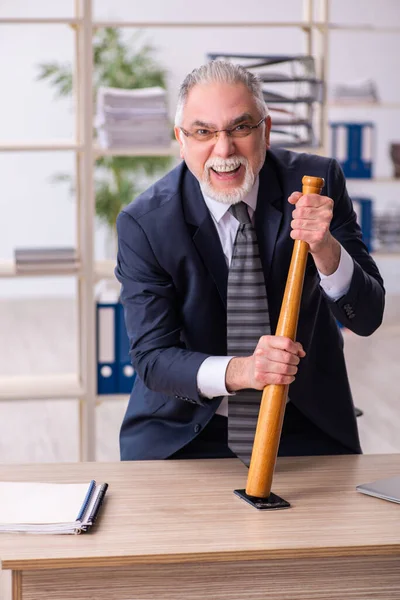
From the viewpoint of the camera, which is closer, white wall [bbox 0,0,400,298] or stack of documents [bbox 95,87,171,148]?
stack of documents [bbox 95,87,171,148]

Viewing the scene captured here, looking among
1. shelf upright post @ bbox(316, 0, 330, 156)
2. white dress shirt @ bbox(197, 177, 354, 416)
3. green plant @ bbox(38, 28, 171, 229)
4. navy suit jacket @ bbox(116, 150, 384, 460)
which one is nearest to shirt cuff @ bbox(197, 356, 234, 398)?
white dress shirt @ bbox(197, 177, 354, 416)

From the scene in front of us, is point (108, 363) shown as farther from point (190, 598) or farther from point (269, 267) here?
point (190, 598)

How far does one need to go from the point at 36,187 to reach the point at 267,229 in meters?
6.15

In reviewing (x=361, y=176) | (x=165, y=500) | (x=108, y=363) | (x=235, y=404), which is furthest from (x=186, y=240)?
(x=361, y=176)

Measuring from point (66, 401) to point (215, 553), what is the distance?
4.02 meters

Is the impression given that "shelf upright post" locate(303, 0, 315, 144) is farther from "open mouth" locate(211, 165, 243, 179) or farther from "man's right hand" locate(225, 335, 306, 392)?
"man's right hand" locate(225, 335, 306, 392)

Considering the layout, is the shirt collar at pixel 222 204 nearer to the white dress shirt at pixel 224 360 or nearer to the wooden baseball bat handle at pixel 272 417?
the white dress shirt at pixel 224 360

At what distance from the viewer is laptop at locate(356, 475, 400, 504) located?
160 cm

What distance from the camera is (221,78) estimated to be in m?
1.83

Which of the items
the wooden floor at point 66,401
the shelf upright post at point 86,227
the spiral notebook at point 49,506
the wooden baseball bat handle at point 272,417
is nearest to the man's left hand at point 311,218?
the wooden baseball bat handle at point 272,417

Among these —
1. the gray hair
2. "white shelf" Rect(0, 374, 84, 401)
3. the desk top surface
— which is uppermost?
the gray hair

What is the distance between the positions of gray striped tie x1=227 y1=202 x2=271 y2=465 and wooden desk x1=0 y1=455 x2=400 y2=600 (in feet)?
0.97

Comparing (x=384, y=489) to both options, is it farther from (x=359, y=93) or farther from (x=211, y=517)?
(x=359, y=93)

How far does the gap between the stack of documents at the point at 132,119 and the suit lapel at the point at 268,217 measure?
1763 millimetres
